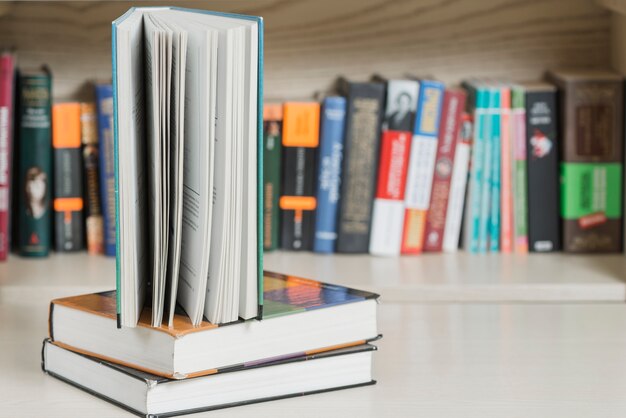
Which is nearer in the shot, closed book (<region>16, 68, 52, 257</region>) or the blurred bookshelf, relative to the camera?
closed book (<region>16, 68, 52, 257</region>)

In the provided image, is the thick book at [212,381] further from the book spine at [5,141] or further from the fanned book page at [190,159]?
the book spine at [5,141]

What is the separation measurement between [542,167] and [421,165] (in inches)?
7.2

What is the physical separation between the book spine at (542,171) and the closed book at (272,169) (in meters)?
0.37

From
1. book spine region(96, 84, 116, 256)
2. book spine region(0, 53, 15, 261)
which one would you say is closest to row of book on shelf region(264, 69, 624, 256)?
book spine region(96, 84, 116, 256)

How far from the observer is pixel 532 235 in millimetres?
1603

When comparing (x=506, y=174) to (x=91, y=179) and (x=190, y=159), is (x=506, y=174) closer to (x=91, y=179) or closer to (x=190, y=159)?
(x=91, y=179)

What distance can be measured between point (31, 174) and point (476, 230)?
0.66 metres

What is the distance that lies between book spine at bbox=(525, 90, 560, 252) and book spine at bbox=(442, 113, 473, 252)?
0.09 m

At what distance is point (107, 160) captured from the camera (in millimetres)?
1542

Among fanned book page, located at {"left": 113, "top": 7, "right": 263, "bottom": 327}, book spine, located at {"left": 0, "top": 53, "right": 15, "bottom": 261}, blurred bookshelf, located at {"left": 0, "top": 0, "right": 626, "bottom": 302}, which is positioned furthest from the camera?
blurred bookshelf, located at {"left": 0, "top": 0, "right": 626, "bottom": 302}

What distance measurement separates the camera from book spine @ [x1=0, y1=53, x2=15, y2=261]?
148cm

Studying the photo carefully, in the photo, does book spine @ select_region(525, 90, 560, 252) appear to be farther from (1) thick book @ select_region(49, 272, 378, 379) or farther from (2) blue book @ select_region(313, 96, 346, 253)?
(1) thick book @ select_region(49, 272, 378, 379)

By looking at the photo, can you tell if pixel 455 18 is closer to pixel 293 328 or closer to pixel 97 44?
pixel 97 44

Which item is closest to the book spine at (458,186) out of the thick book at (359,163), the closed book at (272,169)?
the thick book at (359,163)
